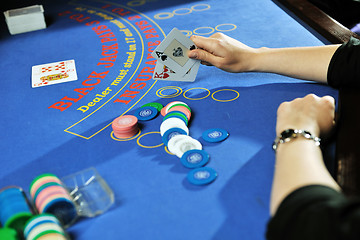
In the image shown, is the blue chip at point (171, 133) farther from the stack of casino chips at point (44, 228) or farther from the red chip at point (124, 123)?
the stack of casino chips at point (44, 228)

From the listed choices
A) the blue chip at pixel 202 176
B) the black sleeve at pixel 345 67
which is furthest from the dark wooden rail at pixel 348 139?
the blue chip at pixel 202 176

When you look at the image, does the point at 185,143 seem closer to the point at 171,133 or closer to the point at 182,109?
the point at 171,133

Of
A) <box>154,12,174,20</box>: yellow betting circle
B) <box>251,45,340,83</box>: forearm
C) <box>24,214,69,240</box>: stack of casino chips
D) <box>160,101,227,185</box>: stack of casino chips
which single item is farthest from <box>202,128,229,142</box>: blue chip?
<box>154,12,174,20</box>: yellow betting circle

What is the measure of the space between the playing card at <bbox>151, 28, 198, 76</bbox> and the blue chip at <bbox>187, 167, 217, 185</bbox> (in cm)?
57

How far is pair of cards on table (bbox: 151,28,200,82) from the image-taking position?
62.5 inches

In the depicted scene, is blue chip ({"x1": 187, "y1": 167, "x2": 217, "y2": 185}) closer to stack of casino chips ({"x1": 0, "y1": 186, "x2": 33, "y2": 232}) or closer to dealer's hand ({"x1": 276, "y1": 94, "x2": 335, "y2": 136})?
dealer's hand ({"x1": 276, "y1": 94, "x2": 335, "y2": 136})

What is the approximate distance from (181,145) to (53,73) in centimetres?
90

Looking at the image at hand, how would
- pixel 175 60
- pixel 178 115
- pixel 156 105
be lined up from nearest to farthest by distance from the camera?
pixel 178 115
pixel 156 105
pixel 175 60

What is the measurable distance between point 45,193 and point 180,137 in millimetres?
444

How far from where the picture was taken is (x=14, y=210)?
102cm

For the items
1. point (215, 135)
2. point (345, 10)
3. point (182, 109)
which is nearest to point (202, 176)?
point (215, 135)

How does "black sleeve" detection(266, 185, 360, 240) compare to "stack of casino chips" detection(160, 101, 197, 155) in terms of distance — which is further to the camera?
"stack of casino chips" detection(160, 101, 197, 155)

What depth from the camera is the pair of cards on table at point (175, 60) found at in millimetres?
1587

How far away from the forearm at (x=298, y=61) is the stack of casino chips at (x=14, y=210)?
3.37 ft
